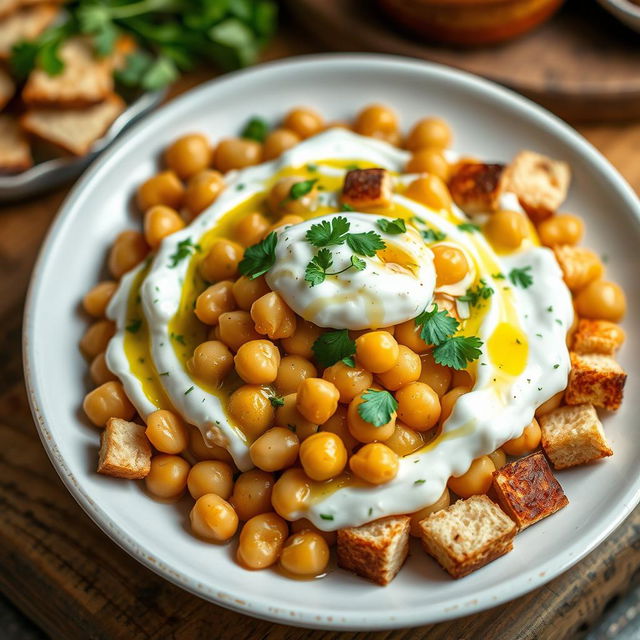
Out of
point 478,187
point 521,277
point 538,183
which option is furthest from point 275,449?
point 538,183

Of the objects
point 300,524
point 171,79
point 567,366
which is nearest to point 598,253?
point 567,366

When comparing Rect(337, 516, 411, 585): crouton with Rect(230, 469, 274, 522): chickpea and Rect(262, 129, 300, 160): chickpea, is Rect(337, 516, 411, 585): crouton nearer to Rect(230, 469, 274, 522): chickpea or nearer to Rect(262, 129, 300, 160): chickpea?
Rect(230, 469, 274, 522): chickpea

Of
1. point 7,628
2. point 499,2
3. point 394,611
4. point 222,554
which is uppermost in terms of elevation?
point 499,2

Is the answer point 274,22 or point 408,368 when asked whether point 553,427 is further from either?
point 274,22

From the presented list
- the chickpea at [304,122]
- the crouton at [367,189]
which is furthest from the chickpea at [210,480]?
the chickpea at [304,122]

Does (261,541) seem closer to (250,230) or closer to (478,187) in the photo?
(250,230)

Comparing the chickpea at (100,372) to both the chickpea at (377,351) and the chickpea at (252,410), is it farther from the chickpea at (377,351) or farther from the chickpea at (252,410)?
the chickpea at (377,351)
